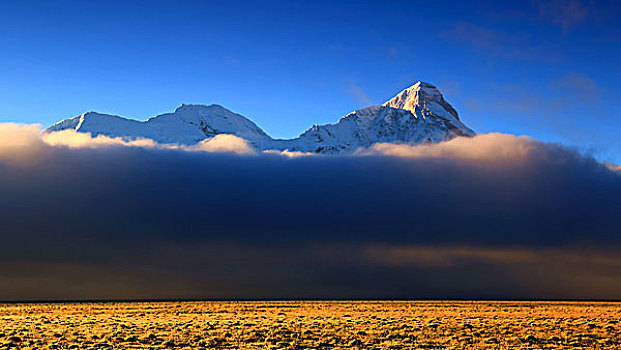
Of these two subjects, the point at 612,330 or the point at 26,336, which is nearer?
the point at 26,336

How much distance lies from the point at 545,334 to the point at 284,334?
25.2 m

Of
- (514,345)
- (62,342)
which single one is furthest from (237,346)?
(514,345)

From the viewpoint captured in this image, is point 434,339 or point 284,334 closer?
point 434,339

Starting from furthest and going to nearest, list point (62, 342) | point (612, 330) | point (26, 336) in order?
point (612, 330)
point (26, 336)
point (62, 342)

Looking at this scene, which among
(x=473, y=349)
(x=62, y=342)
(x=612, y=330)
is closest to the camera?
(x=473, y=349)

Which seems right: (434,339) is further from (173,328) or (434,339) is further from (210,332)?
(173,328)

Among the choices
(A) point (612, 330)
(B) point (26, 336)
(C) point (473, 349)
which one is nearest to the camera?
(C) point (473, 349)

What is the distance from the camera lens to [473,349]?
45.1 meters

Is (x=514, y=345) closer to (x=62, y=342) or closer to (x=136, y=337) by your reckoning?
(x=136, y=337)

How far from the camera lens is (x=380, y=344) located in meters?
47.5

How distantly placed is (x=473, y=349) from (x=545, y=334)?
14085mm

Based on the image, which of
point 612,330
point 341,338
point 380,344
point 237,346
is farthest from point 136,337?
point 612,330

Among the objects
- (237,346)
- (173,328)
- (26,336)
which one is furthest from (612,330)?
(26,336)

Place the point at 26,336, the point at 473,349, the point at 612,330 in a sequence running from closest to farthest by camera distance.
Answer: the point at 473,349 → the point at 26,336 → the point at 612,330
